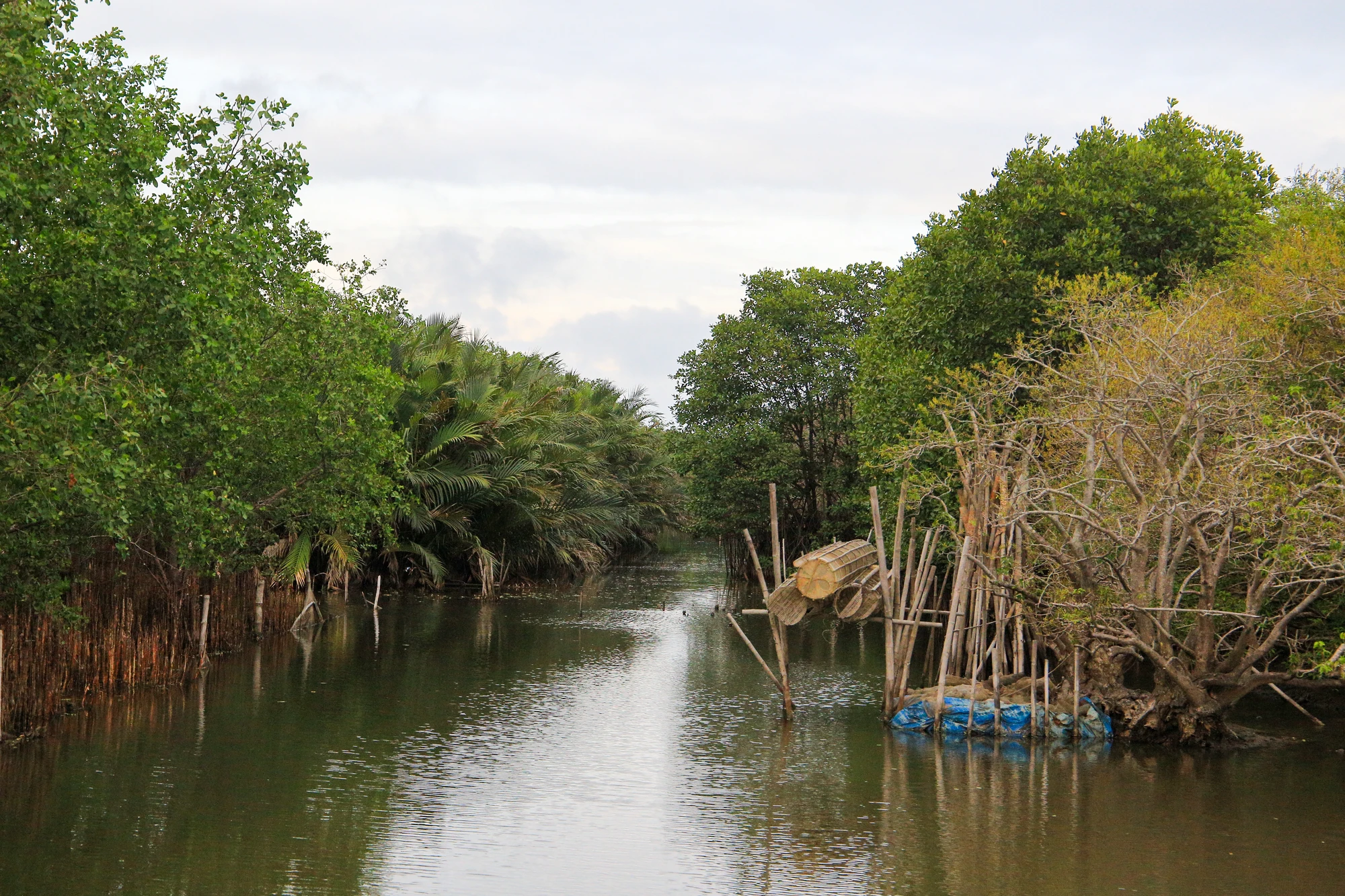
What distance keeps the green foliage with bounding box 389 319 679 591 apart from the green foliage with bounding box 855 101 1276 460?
12.7 meters

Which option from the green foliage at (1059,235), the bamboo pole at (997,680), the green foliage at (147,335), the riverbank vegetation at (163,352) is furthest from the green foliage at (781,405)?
the bamboo pole at (997,680)

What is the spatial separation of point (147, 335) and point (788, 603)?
346 inches

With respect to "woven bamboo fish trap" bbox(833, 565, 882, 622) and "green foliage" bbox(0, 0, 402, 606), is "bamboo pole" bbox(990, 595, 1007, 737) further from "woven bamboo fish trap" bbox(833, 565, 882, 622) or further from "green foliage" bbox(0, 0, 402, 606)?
"green foliage" bbox(0, 0, 402, 606)

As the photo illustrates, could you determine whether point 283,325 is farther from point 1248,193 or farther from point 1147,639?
point 1248,193

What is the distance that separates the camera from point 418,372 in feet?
109

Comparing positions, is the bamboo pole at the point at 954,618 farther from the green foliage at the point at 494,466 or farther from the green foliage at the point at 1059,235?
the green foliage at the point at 494,466

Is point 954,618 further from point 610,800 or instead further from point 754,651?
point 610,800

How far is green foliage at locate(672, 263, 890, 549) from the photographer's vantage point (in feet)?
123

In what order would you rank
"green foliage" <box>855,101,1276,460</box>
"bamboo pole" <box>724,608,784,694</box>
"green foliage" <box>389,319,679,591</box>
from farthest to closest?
1. "green foliage" <box>389,319,679,591</box>
2. "green foliage" <box>855,101,1276,460</box>
3. "bamboo pole" <box>724,608,784,694</box>

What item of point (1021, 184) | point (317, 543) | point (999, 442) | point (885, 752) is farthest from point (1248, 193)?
point (317, 543)

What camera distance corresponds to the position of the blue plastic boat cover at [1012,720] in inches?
626

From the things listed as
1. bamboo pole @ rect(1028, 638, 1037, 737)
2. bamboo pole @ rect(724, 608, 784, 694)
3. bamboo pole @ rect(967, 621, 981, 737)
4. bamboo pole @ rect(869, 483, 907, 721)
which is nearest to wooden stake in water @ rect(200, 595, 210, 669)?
bamboo pole @ rect(724, 608, 784, 694)

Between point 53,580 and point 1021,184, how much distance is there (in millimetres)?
18080

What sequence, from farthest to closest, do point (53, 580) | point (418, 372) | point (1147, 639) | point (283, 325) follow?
1. point (418, 372)
2. point (283, 325)
3. point (1147, 639)
4. point (53, 580)
